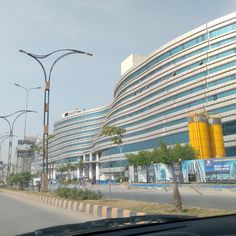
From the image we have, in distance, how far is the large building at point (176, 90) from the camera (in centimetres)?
6838

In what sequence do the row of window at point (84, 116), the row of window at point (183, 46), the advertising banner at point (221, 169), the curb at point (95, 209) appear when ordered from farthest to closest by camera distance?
the row of window at point (84, 116) → the row of window at point (183, 46) → the advertising banner at point (221, 169) → the curb at point (95, 209)

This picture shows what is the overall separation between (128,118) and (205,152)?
117 feet

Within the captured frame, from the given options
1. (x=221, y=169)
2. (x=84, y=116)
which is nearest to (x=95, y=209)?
(x=221, y=169)

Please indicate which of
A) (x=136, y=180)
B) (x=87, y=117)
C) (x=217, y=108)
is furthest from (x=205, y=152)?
(x=87, y=117)

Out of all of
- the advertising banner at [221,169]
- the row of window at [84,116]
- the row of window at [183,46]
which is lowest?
the advertising banner at [221,169]

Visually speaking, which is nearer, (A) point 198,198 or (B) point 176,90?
(A) point 198,198

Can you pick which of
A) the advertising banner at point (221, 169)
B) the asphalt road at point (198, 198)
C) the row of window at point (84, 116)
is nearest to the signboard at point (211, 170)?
the advertising banner at point (221, 169)

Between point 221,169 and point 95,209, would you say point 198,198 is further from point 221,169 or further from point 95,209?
point 221,169

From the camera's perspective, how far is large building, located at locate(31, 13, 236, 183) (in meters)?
68.4

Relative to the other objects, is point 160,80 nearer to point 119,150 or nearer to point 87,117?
point 119,150

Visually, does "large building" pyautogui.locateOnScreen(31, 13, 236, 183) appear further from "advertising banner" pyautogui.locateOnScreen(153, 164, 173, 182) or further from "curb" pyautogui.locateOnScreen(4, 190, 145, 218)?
"curb" pyautogui.locateOnScreen(4, 190, 145, 218)

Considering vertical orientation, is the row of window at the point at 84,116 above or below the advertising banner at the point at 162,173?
above

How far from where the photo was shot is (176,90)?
79000 mm

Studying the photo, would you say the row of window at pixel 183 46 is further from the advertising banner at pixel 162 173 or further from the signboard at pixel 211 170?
the signboard at pixel 211 170
